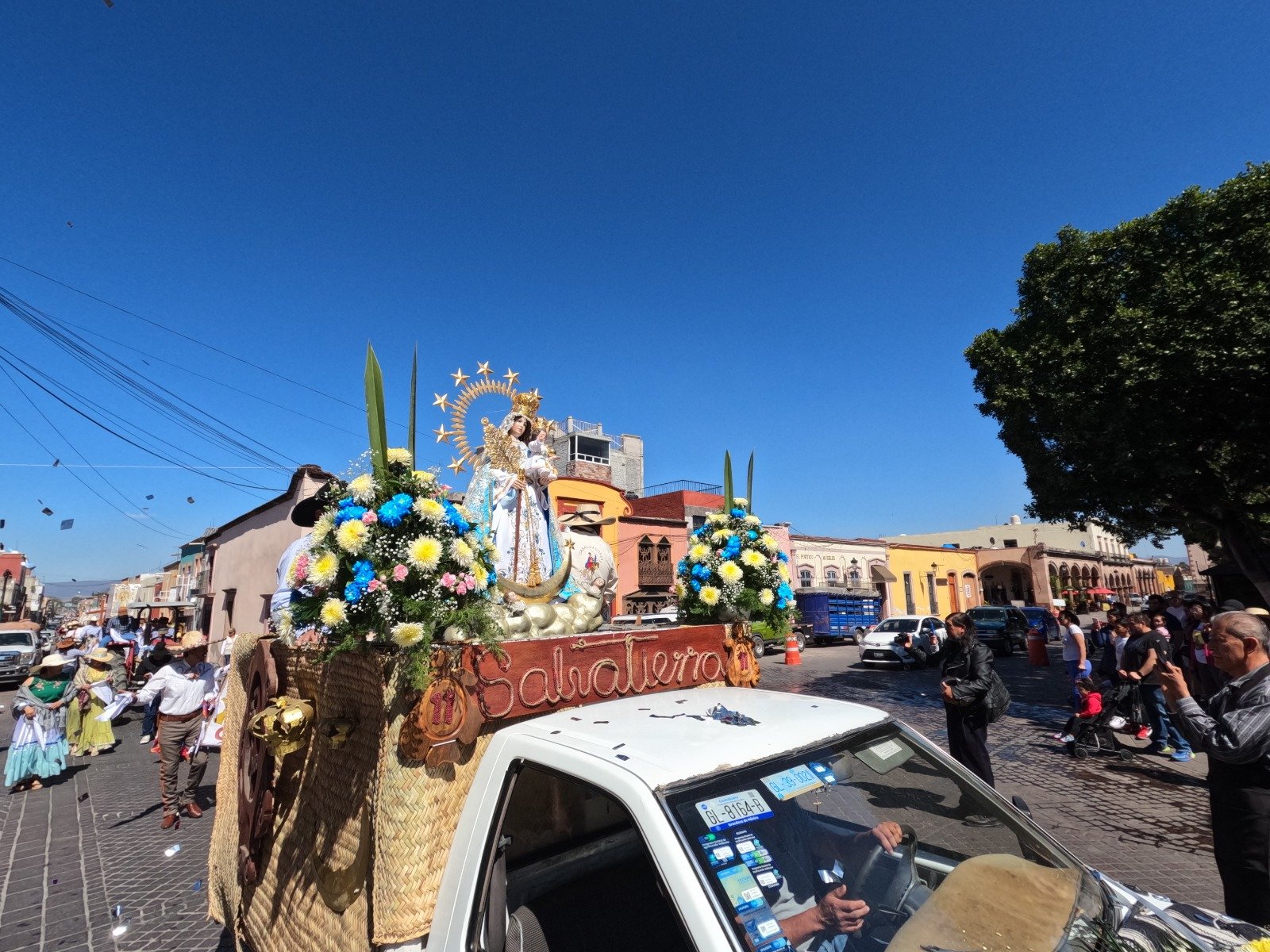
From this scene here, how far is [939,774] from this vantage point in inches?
84.1

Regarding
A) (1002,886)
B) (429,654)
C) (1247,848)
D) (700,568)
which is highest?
(700,568)

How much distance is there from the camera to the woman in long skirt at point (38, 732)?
7613 millimetres

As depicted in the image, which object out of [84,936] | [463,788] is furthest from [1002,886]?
[84,936]

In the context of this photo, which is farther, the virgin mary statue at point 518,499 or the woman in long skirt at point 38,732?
the woman in long skirt at point 38,732

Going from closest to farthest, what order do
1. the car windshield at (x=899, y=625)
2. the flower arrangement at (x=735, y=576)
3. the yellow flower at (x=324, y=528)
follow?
the yellow flower at (x=324, y=528)
the flower arrangement at (x=735, y=576)
the car windshield at (x=899, y=625)

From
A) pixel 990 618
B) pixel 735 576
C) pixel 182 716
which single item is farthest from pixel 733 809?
pixel 990 618

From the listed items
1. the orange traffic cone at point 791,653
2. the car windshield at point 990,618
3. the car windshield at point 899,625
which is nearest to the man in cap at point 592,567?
the orange traffic cone at point 791,653

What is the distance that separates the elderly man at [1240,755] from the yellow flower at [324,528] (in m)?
4.16

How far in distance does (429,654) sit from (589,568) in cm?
269

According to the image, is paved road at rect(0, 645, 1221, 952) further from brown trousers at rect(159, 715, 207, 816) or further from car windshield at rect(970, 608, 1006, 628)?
car windshield at rect(970, 608, 1006, 628)

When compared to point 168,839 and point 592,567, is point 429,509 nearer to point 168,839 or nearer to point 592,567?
point 592,567

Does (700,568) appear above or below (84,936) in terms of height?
above

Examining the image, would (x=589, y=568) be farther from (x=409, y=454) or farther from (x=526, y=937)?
(x=526, y=937)

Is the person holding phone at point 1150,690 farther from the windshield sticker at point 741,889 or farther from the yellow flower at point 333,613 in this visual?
the yellow flower at point 333,613
